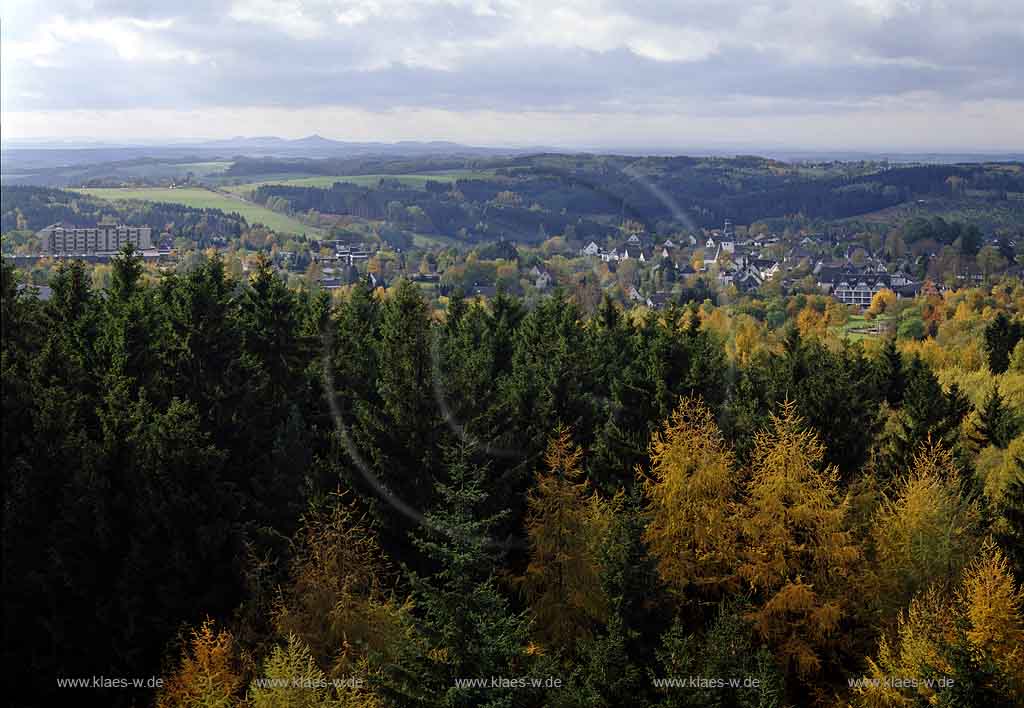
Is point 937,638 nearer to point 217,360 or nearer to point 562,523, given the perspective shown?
point 562,523

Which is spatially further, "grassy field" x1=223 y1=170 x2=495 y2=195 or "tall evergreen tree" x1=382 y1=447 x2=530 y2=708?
"grassy field" x1=223 y1=170 x2=495 y2=195

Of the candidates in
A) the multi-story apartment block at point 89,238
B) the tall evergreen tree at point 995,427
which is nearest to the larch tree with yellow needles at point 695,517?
the tall evergreen tree at point 995,427

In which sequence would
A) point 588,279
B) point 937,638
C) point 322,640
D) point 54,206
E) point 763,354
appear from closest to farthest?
point 937,638
point 322,640
point 763,354
point 588,279
point 54,206

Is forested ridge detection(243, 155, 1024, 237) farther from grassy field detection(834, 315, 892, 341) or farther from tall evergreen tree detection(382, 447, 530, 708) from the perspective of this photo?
tall evergreen tree detection(382, 447, 530, 708)

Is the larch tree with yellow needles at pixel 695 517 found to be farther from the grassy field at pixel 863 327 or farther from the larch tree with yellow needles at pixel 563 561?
the grassy field at pixel 863 327

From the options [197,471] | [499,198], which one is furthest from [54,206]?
[197,471]


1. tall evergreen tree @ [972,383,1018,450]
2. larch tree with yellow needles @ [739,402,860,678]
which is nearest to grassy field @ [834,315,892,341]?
tall evergreen tree @ [972,383,1018,450]

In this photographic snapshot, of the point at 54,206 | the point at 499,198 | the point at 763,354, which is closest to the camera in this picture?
the point at 763,354

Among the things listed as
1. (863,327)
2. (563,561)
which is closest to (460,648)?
(563,561)
